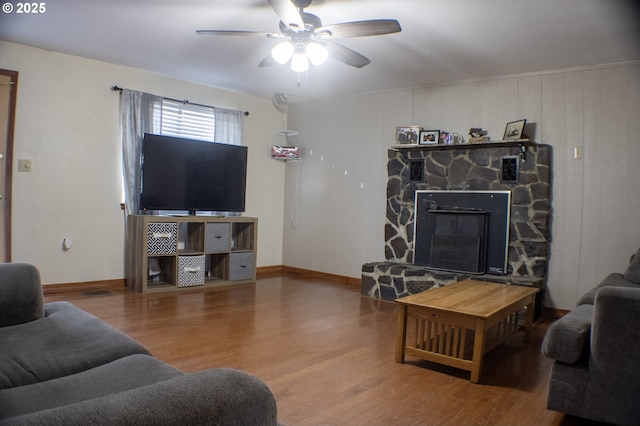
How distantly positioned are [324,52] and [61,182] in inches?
129

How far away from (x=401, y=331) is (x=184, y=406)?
244 cm

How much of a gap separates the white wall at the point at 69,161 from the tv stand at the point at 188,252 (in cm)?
36

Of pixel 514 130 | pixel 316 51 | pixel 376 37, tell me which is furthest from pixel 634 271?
pixel 316 51

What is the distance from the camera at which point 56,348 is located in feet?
5.77

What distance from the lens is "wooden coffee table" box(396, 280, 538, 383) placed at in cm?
275

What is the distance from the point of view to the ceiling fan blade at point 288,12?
9.11 ft

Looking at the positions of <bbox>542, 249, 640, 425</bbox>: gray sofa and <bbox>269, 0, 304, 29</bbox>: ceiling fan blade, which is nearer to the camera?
<bbox>542, 249, 640, 425</bbox>: gray sofa

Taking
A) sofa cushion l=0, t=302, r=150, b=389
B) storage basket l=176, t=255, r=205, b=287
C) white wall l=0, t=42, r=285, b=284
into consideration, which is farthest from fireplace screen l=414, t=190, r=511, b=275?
sofa cushion l=0, t=302, r=150, b=389

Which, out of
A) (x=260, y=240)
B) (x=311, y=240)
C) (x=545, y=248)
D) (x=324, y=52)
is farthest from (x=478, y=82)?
(x=260, y=240)

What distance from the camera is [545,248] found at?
4.48 metres

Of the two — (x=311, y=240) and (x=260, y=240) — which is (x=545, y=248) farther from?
(x=260, y=240)

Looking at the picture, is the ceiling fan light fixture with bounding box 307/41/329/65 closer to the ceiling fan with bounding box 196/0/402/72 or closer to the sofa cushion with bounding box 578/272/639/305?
the ceiling fan with bounding box 196/0/402/72

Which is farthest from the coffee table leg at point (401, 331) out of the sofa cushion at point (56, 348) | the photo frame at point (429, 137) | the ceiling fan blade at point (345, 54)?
the photo frame at point (429, 137)

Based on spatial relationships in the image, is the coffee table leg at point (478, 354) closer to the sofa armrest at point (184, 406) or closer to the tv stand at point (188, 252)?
the sofa armrest at point (184, 406)
